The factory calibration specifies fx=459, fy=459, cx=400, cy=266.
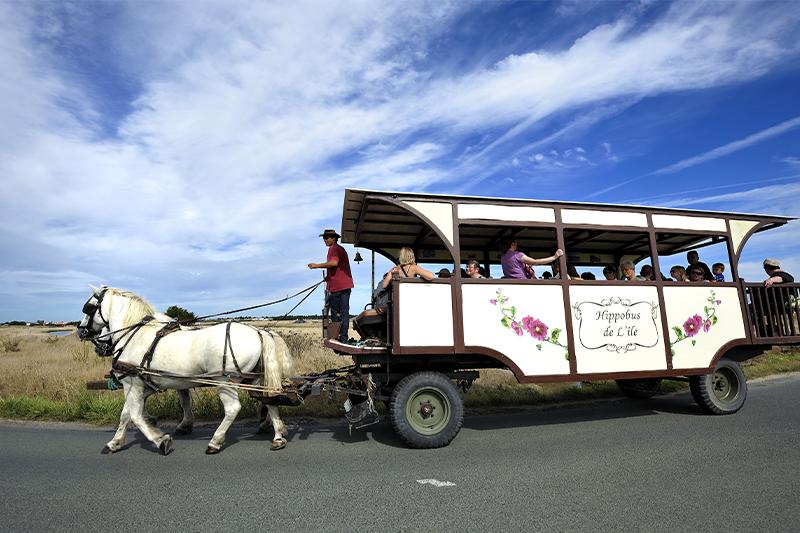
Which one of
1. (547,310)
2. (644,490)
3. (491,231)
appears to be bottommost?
(644,490)

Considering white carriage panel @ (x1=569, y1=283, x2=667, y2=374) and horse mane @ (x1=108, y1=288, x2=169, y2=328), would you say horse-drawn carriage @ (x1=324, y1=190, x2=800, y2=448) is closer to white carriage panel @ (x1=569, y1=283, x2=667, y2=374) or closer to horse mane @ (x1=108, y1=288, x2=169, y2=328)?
white carriage panel @ (x1=569, y1=283, x2=667, y2=374)

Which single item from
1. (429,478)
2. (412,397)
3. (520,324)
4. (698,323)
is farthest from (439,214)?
(698,323)

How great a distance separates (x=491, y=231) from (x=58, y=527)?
619 cm

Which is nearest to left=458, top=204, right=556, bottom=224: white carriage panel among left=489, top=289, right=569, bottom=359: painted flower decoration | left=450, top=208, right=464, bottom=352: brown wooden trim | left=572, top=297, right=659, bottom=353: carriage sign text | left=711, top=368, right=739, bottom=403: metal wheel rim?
left=450, top=208, right=464, bottom=352: brown wooden trim

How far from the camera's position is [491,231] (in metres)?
7.41

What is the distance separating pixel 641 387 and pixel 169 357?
7.53 metres

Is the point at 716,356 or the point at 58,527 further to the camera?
the point at 716,356

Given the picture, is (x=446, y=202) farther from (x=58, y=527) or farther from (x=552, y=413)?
(x=58, y=527)

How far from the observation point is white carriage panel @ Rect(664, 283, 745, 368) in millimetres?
6398

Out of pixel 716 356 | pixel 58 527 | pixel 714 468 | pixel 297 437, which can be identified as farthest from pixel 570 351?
pixel 58 527

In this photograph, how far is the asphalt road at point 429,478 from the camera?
325 cm

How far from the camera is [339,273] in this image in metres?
6.39

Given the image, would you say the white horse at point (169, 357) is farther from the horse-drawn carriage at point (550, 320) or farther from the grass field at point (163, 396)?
the grass field at point (163, 396)

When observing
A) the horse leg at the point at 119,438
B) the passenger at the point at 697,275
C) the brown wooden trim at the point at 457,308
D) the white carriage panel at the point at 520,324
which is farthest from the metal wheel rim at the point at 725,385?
the horse leg at the point at 119,438
